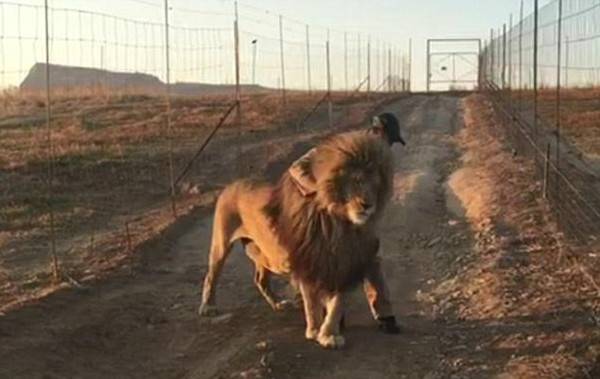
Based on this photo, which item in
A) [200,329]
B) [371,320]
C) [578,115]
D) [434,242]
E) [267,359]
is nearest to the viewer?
[267,359]

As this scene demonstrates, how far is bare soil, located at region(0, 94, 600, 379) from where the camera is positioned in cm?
657

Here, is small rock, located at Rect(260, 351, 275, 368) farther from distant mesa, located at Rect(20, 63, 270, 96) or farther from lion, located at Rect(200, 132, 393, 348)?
distant mesa, located at Rect(20, 63, 270, 96)

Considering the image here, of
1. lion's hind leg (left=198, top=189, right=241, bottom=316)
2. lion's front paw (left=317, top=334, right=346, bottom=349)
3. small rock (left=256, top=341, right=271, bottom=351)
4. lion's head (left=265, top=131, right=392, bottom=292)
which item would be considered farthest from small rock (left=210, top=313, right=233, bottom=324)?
lion's front paw (left=317, top=334, right=346, bottom=349)

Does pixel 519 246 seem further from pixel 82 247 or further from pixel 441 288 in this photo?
pixel 82 247

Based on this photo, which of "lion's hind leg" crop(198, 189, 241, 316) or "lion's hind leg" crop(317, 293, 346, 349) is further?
"lion's hind leg" crop(198, 189, 241, 316)

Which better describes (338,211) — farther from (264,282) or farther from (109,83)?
(109,83)

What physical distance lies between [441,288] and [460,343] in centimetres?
173

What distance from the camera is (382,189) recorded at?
6465mm

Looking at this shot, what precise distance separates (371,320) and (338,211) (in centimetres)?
150

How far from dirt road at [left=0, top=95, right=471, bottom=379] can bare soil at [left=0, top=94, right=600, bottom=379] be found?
0.02 m

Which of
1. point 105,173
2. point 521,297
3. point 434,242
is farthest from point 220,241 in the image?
point 105,173

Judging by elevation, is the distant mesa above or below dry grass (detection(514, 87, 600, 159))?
above

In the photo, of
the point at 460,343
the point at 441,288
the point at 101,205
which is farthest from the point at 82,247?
the point at 460,343

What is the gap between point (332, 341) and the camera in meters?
6.85
